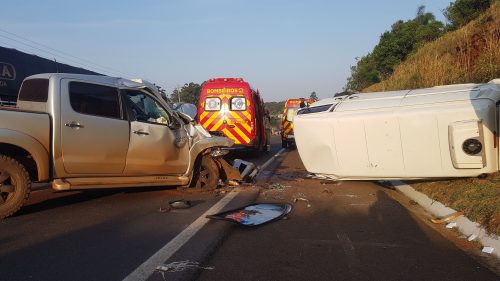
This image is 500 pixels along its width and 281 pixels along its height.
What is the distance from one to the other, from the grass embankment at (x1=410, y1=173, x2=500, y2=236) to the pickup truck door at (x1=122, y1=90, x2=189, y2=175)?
433 cm

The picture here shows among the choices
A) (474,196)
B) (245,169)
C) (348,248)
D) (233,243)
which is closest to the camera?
(348,248)

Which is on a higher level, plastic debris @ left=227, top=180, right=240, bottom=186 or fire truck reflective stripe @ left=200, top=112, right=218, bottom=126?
fire truck reflective stripe @ left=200, top=112, right=218, bottom=126

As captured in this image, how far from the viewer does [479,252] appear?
17.1ft

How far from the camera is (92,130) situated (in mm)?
7426

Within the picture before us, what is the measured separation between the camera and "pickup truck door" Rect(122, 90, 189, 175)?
801cm

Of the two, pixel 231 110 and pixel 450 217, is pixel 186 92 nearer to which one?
pixel 231 110

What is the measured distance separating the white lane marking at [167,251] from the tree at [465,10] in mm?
26188

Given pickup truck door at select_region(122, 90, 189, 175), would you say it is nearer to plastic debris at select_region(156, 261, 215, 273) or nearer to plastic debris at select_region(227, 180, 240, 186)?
plastic debris at select_region(227, 180, 240, 186)

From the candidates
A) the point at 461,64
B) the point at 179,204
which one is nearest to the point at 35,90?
the point at 179,204

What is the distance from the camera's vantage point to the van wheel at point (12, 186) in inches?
265

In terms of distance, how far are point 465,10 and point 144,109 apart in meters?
26.2

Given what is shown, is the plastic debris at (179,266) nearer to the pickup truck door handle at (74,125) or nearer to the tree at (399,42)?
the pickup truck door handle at (74,125)

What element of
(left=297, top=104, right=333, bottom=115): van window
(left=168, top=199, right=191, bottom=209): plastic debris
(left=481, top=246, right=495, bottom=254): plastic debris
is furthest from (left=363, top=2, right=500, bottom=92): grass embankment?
(left=168, top=199, right=191, bottom=209): plastic debris

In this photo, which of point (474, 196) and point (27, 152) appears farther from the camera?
point (27, 152)
